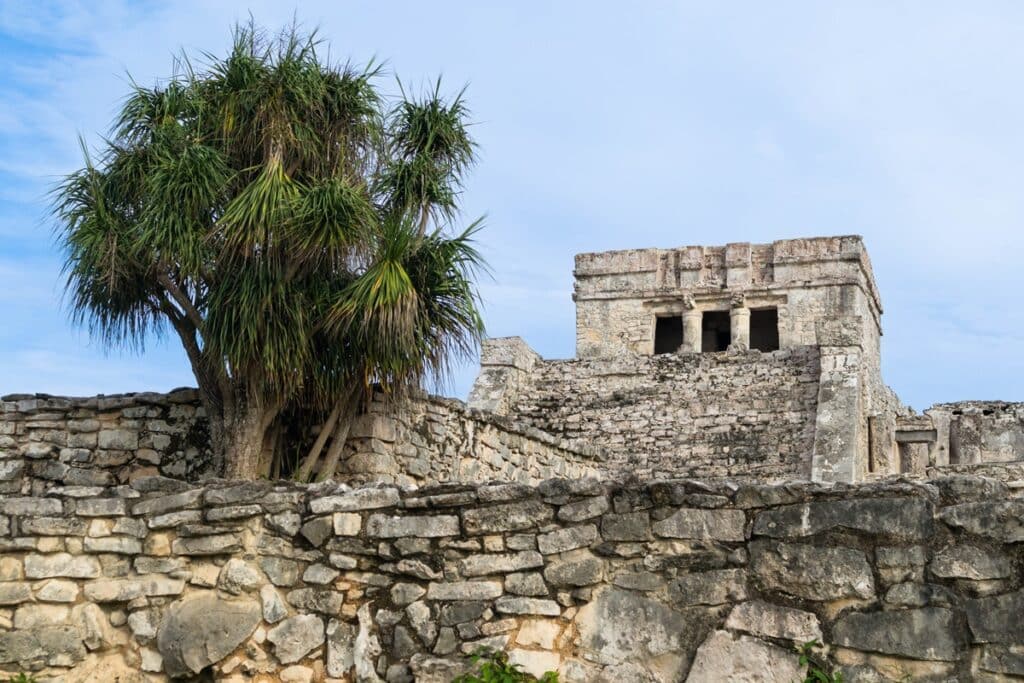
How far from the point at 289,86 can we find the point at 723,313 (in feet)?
51.7

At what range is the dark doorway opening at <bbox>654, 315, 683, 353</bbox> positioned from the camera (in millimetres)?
24359

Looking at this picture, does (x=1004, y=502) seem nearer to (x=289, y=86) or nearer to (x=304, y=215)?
(x=304, y=215)

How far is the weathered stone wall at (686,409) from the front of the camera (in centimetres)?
1382

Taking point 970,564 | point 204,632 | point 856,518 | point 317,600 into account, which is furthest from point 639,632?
point 204,632

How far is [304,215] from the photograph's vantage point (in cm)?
855

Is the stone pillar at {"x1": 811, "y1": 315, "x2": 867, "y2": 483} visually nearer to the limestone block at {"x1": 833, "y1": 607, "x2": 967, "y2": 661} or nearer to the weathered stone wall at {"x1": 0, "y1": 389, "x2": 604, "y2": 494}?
the weathered stone wall at {"x1": 0, "y1": 389, "x2": 604, "y2": 494}

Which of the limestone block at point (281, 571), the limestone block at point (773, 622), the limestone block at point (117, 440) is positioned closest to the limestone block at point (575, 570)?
the limestone block at point (773, 622)

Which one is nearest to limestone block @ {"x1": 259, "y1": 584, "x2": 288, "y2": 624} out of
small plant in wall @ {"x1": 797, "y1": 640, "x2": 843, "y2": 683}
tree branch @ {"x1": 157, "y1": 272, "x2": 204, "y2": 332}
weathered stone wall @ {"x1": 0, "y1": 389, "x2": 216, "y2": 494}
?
small plant in wall @ {"x1": 797, "y1": 640, "x2": 843, "y2": 683}

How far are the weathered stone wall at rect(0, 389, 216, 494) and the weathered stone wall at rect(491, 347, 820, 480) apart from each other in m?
4.61

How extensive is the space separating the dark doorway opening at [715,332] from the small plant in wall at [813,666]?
64.8 ft

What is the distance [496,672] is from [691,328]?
18488 millimetres

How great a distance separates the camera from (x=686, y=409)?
15.1 m

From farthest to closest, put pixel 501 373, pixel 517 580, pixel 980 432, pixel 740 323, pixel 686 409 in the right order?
pixel 740 323, pixel 980 432, pixel 501 373, pixel 686 409, pixel 517 580

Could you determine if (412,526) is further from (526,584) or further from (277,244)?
(277,244)
